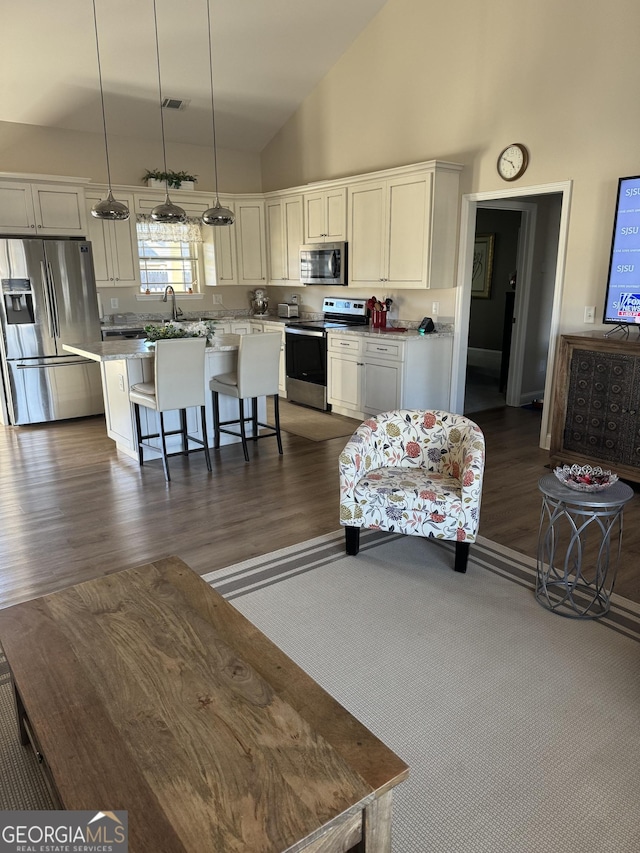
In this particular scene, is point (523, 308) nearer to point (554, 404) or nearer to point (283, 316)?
point (554, 404)

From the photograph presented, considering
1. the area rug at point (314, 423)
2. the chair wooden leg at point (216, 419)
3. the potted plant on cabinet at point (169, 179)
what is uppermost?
the potted plant on cabinet at point (169, 179)

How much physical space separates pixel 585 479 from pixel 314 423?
3.70m

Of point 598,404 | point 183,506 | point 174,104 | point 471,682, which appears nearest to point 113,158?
point 174,104

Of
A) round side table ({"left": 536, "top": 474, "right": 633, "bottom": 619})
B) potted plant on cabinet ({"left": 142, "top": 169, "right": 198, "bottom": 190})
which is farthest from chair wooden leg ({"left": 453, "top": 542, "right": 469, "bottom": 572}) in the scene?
potted plant on cabinet ({"left": 142, "top": 169, "right": 198, "bottom": 190})

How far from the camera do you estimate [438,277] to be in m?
5.69

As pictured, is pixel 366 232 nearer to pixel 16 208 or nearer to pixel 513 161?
pixel 513 161

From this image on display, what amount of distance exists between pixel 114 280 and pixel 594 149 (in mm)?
5129

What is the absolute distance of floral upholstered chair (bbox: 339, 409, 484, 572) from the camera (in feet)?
9.95

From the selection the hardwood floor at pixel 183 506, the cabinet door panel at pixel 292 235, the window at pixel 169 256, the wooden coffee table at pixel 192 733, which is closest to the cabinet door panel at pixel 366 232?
the cabinet door panel at pixel 292 235

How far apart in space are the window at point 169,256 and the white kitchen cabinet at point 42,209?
107 centimetres

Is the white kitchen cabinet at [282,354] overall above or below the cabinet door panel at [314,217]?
below

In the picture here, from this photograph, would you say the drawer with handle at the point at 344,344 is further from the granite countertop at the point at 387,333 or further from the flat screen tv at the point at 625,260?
the flat screen tv at the point at 625,260

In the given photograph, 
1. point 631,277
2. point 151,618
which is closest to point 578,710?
point 151,618

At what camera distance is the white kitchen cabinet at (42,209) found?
19.2 ft
